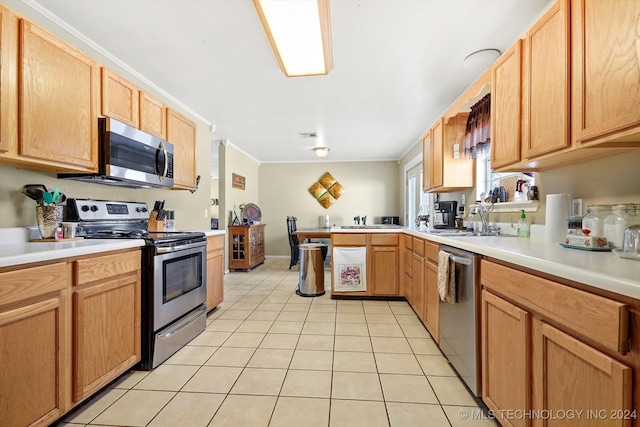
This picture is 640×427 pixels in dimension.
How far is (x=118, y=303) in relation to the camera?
1.69m

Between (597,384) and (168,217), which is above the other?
(168,217)

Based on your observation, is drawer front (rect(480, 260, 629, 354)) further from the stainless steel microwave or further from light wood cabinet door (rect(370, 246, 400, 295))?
the stainless steel microwave

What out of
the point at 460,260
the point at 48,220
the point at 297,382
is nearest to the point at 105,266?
the point at 48,220

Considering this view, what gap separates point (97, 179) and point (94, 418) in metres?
1.52

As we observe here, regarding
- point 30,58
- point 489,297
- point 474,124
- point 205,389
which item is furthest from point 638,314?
point 30,58

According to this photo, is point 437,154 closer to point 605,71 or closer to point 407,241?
point 407,241

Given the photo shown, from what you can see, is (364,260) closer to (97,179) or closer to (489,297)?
(489,297)

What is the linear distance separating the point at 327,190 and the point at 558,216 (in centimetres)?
538

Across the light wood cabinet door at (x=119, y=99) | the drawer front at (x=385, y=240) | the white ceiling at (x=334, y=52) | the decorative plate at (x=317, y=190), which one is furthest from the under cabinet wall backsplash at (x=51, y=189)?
the decorative plate at (x=317, y=190)

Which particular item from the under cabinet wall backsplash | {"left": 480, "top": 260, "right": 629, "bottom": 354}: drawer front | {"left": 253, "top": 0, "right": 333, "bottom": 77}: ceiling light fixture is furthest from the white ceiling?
{"left": 480, "top": 260, "right": 629, "bottom": 354}: drawer front

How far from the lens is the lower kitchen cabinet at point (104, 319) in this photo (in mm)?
1438

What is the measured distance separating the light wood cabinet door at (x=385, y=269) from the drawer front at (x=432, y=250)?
931mm

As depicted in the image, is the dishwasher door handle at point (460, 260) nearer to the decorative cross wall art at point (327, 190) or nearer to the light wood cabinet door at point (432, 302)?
the light wood cabinet door at point (432, 302)

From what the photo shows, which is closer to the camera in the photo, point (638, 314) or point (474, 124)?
point (638, 314)
